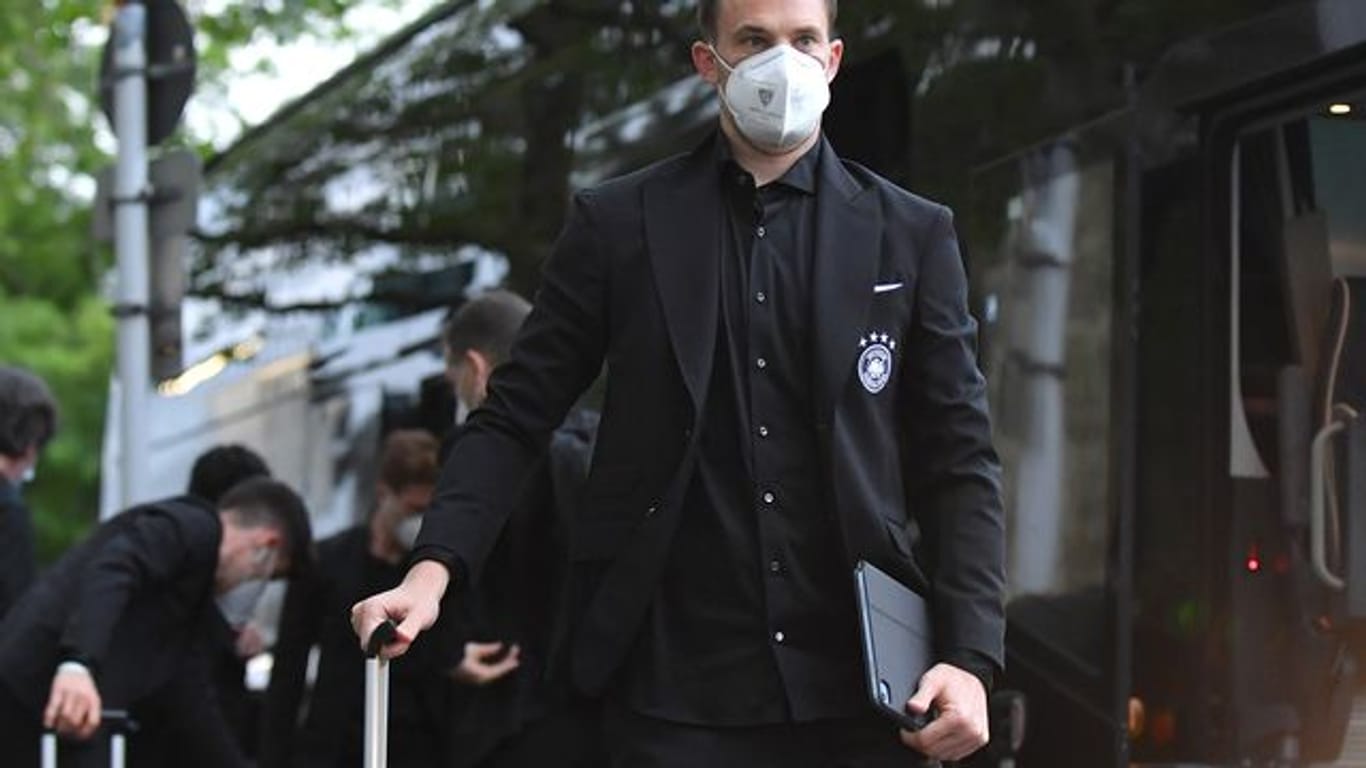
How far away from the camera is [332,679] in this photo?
7.09 m

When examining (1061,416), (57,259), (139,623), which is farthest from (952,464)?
(57,259)

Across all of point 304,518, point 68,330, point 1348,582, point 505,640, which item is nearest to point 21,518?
point 304,518

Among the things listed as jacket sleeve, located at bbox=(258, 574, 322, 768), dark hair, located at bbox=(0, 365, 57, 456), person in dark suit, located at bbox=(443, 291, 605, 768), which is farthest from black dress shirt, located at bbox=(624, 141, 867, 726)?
dark hair, located at bbox=(0, 365, 57, 456)

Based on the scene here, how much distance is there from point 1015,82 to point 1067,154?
0.24m

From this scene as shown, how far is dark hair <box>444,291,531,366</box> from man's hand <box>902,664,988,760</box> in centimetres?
251

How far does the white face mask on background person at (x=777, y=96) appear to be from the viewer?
11.8ft

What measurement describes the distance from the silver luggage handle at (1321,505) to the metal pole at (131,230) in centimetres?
502

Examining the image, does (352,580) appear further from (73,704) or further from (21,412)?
(21,412)

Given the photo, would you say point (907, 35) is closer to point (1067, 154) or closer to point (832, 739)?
point (1067, 154)

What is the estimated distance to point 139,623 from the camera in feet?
22.6

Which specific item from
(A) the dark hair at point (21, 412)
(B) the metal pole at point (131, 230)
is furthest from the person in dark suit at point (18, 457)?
(B) the metal pole at point (131, 230)

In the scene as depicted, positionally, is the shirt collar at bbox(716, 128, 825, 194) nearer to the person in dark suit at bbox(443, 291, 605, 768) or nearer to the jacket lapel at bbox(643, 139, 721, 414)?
the jacket lapel at bbox(643, 139, 721, 414)

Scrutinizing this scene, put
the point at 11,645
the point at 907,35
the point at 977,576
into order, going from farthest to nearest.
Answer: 1. the point at 11,645
2. the point at 907,35
3. the point at 977,576

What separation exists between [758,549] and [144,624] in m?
3.63
